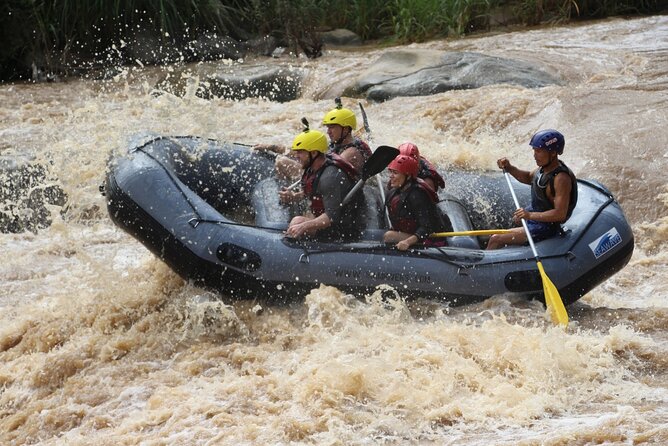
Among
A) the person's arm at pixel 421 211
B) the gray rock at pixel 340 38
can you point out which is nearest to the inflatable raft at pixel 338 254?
the person's arm at pixel 421 211

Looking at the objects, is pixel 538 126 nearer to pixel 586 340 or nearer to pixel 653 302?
pixel 653 302

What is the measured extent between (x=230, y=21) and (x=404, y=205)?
910 centimetres

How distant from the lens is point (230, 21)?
14203 mm

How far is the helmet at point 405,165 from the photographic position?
5770mm

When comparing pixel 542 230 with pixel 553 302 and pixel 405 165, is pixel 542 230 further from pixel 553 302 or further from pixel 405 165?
pixel 405 165

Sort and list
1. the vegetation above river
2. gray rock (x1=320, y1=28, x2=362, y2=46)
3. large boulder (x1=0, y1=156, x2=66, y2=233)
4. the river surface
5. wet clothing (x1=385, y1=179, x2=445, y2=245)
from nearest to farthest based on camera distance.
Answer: the river surface < wet clothing (x1=385, y1=179, x2=445, y2=245) < large boulder (x1=0, y1=156, x2=66, y2=233) < the vegetation above river < gray rock (x1=320, y1=28, x2=362, y2=46)

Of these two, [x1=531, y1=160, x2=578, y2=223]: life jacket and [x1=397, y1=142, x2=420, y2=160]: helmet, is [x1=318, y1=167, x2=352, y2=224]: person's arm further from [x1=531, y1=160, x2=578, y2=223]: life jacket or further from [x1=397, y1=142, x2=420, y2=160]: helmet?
[x1=531, y1=160, x2=578, y2=223]: life jacket

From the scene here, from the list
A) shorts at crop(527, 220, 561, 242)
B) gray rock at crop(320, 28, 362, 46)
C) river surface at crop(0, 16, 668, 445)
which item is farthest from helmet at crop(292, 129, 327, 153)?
gray rock at crop(320, 28, 362, 46)

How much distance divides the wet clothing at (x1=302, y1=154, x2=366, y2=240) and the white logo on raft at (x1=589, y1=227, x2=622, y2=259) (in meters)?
1.43

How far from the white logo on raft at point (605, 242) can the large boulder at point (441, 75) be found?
485cm

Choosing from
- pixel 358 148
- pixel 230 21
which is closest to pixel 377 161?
pixel 358 148

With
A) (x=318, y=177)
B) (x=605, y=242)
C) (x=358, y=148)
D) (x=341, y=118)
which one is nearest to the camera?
(x=605, y=242)

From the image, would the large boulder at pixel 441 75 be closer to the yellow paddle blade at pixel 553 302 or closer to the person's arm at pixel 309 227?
the person's arm at pixel 309 227

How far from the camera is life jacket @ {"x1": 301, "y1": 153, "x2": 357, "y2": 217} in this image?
5.97 metres
